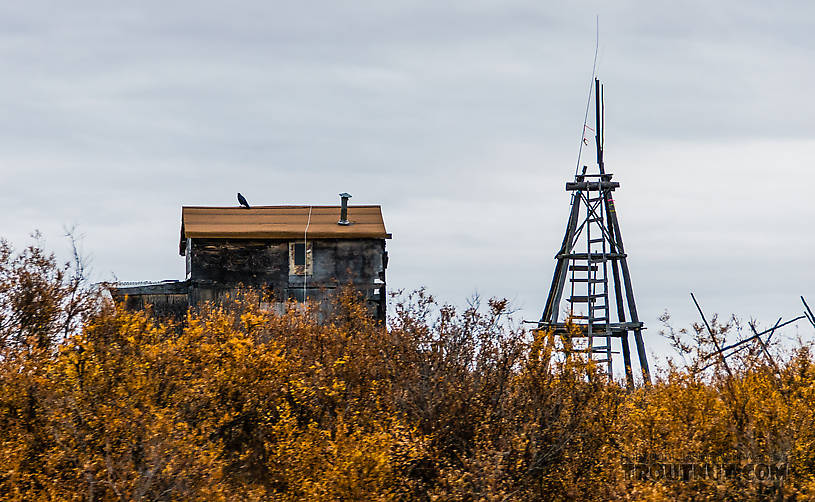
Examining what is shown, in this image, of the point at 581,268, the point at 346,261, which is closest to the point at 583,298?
the point at 581,268

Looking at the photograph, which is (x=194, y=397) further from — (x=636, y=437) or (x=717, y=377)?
(x=717, y=377)

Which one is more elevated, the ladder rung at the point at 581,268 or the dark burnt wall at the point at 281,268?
the dark burnt wall at the point at 281,268

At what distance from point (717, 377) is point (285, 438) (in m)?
8.45

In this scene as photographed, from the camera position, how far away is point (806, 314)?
25000mm

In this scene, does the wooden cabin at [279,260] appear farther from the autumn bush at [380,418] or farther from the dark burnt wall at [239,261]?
the autumn bush at [380,418]

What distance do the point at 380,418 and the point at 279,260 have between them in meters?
19.0

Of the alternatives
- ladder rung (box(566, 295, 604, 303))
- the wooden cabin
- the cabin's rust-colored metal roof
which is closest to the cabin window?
the wooden cabin

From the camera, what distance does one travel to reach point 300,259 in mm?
38000

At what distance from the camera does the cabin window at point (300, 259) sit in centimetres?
3788

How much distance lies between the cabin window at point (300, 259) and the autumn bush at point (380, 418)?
586 inches

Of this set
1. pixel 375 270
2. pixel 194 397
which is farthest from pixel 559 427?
pixel 375 270

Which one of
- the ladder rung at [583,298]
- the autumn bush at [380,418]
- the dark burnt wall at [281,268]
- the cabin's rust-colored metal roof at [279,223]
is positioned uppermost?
the cabin's rust-colored metal roof at [279,223]

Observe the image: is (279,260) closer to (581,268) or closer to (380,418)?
(581,268)

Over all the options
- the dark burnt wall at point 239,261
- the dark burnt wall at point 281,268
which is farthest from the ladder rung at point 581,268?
the dark burnt wall at point 239,261
